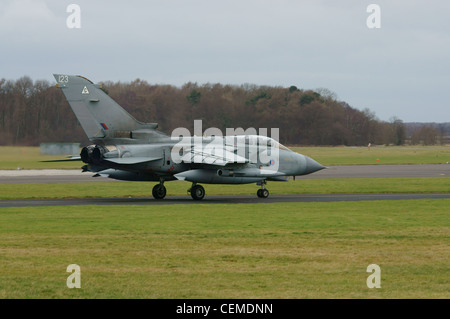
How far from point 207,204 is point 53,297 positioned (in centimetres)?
1655

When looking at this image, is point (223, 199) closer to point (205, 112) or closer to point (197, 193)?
point (197, 193)

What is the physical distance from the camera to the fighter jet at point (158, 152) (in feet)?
89.5

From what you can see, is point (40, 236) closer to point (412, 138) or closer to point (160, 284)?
point (160, 284)

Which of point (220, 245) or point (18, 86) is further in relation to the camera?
point (18, 86)

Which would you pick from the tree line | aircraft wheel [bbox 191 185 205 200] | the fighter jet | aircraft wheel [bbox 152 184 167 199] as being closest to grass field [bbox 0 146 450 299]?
the fighter jet

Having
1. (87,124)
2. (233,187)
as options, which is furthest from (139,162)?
(233,187)

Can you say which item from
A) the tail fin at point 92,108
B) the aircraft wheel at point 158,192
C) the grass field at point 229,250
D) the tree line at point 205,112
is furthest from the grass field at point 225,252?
the tree line at point 205,112

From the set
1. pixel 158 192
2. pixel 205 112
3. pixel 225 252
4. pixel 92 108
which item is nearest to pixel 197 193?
pixel 158 192

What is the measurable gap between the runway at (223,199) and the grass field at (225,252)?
402 cm

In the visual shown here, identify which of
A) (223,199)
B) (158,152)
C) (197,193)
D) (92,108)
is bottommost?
(223,199)

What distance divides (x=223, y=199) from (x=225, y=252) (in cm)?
1562

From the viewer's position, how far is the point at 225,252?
14.1 meters

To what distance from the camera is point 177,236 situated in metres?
16.7

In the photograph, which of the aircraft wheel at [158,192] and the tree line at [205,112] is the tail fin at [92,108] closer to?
the aircraft wheel at [158,192]
